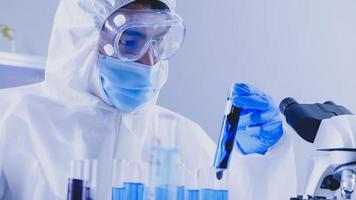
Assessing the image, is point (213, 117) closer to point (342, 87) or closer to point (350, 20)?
point (342, 87)

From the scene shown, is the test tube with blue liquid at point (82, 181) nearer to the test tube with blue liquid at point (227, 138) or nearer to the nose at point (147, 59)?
the test tube with blue liquid at point (227, 138)

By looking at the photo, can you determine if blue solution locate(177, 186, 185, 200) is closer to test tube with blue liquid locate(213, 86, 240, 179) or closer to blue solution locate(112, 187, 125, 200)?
blue solution locate(112, 187, 125, 200)

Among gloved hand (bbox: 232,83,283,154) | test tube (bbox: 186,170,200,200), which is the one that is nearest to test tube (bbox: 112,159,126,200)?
test tube (bbox: 186,170,200,200)

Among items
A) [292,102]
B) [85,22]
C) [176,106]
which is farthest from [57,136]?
[176,106]

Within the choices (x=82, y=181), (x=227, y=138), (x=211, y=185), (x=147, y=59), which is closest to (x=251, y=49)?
(x=147, y=59)

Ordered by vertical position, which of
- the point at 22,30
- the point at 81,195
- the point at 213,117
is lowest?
the point at 81,195

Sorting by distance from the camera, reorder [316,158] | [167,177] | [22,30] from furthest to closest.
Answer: [22,30] → [316,158] → [167,177]

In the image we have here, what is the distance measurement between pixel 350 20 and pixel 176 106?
743mm

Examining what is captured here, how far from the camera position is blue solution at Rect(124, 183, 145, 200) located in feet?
2.32

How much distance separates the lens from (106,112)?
1231 millimetres

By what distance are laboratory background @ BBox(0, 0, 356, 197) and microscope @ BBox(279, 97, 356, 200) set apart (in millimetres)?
874

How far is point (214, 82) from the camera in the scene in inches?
72.1

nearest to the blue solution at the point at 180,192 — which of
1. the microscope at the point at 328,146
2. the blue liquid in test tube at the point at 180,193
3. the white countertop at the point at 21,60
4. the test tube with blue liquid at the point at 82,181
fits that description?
the blue liquid in test tube at the point at 180,193

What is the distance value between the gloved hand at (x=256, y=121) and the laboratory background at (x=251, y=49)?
0.69m
